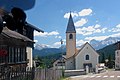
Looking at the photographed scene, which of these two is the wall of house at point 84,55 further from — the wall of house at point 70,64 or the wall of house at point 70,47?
the wall of house at point 70,47

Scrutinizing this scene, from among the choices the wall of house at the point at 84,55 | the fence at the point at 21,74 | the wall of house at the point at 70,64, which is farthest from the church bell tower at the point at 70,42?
the fence at the point at 21,74

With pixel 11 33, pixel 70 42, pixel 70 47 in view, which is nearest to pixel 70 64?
pixel 70 47

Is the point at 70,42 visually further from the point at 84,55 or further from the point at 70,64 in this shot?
the point at 84,55

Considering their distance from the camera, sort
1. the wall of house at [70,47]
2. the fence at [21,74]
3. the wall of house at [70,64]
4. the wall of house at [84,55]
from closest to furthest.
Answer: the fence at [21,74], the wall of house at [84,55], the wall of house at [70,64], the wall of house at [70,47]

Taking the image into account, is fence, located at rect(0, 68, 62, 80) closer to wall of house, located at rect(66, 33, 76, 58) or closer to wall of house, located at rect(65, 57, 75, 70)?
wall of house, located at rect(65, 57, 75, 70)

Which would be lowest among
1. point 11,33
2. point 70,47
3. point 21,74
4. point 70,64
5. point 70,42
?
point 21,74

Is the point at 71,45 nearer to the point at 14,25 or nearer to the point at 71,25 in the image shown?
the point at 71,25

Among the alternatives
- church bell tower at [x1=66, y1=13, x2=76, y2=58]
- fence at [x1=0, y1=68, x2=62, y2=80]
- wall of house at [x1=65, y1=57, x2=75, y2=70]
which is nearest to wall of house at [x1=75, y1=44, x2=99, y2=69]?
wall of house at [x1=65, y1=57, x2=75, y2=70]

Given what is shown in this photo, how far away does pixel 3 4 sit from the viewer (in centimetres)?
150

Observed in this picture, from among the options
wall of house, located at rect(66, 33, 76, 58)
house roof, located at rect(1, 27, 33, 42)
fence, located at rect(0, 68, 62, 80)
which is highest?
wall of house, located at rect(66, 33, 76, 58)

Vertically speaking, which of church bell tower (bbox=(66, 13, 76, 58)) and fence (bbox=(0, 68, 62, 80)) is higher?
church bell tower (bbox=(66, 13, 76, 58))

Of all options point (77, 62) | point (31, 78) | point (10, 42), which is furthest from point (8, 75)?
point (77, 62)

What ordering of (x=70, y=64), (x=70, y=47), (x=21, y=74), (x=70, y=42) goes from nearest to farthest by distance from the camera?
(x=21, y=74) → (x=70, y=64) → (x=70, y=47) → (x=70, y=42)

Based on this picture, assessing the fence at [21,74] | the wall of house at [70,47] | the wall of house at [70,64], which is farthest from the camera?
the wall of house at [70,47]
